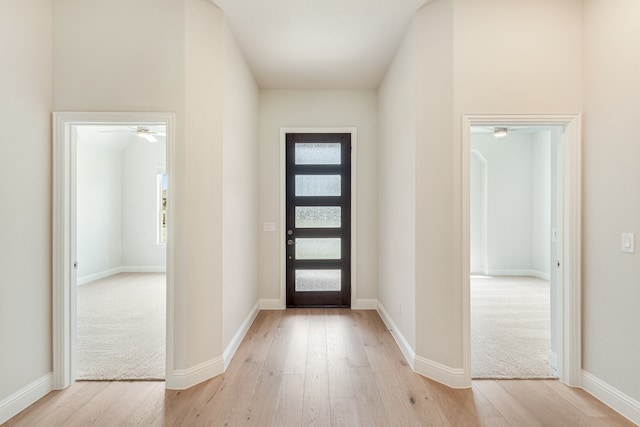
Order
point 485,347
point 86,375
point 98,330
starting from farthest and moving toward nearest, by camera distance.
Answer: point 98,330 < point 485,347 < point 86,375

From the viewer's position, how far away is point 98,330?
12.6 feet

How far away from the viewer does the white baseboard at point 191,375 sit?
2.56 meters

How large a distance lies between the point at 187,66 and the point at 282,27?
3.49 feet

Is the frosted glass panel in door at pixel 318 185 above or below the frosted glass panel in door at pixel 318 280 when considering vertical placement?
above

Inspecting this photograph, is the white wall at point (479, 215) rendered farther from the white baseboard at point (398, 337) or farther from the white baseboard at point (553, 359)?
the white baseboard at point (553, 359)

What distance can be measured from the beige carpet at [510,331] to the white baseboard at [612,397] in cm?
26

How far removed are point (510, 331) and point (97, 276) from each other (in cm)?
745

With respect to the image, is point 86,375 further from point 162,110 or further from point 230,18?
point 230,18

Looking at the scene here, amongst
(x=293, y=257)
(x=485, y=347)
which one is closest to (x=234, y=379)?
(x=293, y=257)

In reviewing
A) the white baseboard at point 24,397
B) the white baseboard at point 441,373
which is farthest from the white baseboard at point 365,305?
the white baseboard at point 24,397

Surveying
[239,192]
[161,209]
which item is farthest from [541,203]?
[161,209]

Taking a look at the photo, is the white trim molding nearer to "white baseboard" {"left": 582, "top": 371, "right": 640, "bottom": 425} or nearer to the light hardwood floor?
the light hardwood floor

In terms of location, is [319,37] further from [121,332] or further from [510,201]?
[510,201]

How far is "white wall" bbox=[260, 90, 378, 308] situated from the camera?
468cm
